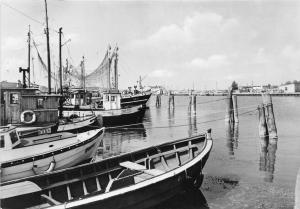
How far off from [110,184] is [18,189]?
2.97m

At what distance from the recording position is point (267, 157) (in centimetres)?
1645

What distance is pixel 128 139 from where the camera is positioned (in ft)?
81.0

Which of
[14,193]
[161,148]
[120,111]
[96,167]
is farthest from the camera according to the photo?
[120,111]

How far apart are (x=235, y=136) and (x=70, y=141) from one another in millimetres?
15418

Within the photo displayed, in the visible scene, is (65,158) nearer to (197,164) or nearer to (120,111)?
(197,164)

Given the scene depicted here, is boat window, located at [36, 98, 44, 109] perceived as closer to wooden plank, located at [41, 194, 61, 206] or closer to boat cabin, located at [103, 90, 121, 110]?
wooden plank, located at [41, 194, 61, 206]

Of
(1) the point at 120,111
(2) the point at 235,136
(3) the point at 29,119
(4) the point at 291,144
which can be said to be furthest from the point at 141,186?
(1) the point at 120,111

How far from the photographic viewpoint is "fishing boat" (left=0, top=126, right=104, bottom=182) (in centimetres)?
1132

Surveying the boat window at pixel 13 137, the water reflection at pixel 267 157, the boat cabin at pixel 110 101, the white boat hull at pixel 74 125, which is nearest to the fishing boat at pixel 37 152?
the boat window at pixel 13 137

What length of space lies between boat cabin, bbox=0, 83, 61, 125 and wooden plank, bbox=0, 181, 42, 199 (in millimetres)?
11005

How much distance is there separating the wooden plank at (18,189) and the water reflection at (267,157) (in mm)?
9898

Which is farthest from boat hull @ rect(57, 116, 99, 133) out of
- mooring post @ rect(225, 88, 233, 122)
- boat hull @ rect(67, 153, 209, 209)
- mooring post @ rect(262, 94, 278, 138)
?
mooring post @ rect(262, 94, 278, 138)

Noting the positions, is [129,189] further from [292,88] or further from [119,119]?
[292,88]

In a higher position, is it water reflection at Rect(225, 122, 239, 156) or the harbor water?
water reflection at Rect(225, 122, 239, 156)
